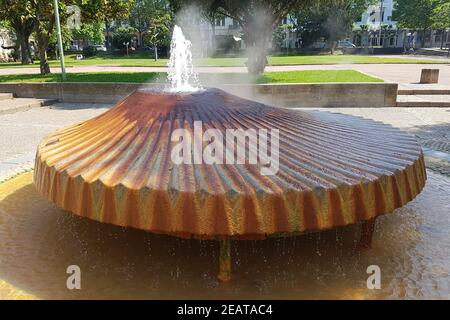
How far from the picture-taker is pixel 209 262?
344 cm

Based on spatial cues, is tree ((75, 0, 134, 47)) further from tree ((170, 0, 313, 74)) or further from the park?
the park

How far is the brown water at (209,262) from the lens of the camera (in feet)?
9.96

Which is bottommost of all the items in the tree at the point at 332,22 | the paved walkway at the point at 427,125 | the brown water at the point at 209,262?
the paved walkway at the point at 427,125

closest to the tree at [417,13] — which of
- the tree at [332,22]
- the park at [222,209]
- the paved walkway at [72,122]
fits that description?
the tree at [332,22]

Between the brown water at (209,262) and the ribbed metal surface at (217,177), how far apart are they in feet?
1.62

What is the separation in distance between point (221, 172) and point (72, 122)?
8363 mm

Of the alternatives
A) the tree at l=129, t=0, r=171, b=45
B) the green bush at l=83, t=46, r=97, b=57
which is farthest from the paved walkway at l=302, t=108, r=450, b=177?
the tree at l=129, t=0, r=171, b=45

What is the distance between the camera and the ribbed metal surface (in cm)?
277

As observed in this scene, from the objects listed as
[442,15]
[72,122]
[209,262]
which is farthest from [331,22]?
[209,262]

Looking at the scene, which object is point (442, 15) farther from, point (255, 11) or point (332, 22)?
point (255, 11)

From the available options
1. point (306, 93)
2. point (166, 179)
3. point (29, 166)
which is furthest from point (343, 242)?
point (306, 93)

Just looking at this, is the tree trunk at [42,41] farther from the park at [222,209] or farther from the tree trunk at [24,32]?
the tree trunk at [24,32]

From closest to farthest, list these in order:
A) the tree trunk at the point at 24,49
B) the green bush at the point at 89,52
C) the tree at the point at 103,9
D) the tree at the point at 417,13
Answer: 1. the tree at the point at 103,9
2. the tree trunk at the point at 24,49
3. the green bush at the point at 89,52
4. the tree at the point at 417,13
